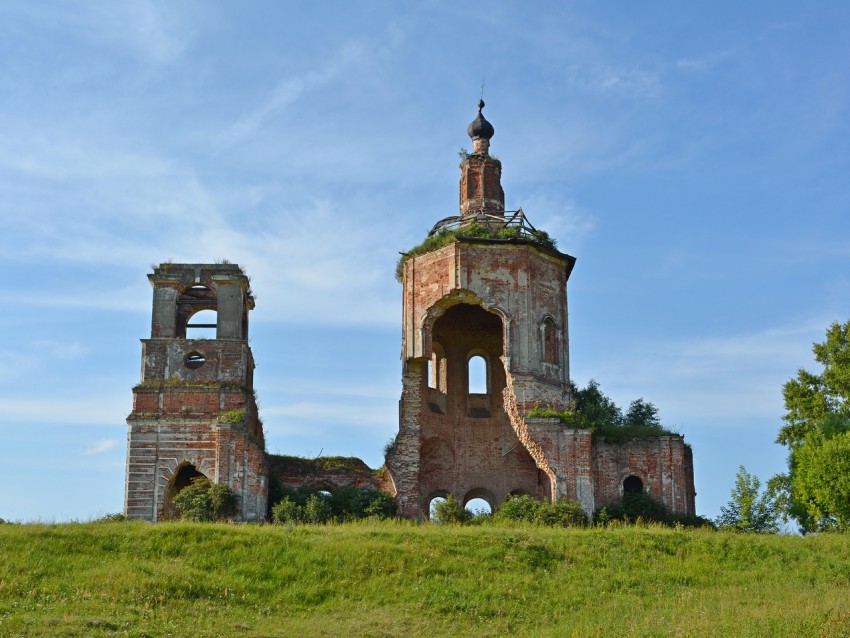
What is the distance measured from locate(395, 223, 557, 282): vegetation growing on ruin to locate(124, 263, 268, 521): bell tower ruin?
501 cm

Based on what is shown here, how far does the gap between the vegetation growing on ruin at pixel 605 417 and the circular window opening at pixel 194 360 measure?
338 inches

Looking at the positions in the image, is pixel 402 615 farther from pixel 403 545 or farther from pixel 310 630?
pixel 403 545

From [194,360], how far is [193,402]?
121 cm

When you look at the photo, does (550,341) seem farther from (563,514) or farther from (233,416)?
(233,416)

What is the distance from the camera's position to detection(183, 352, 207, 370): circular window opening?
30734 mm

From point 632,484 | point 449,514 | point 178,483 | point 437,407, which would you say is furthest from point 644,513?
point 178,483

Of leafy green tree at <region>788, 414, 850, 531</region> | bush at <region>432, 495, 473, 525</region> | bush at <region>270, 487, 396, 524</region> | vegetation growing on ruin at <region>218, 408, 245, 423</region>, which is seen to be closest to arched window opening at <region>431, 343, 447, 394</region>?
bush at <region>270, 487, 396, 524</region>

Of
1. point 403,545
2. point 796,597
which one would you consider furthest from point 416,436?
point 796,597

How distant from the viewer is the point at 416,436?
A: 3156 centimetres

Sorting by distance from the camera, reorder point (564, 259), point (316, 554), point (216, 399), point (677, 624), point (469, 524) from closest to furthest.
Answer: point (677, 624) < point (316, 554) < point (469, 524) < point (216, 399) < point (564, 259)

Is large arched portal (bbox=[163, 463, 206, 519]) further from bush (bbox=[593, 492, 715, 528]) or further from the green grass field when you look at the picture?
bush (bbox=[593, 492, 715, 528])

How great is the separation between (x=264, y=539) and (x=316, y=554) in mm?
1338

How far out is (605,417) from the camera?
32250 mm

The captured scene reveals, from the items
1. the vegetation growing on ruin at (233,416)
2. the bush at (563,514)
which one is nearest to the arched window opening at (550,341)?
the bush at (563,514)
